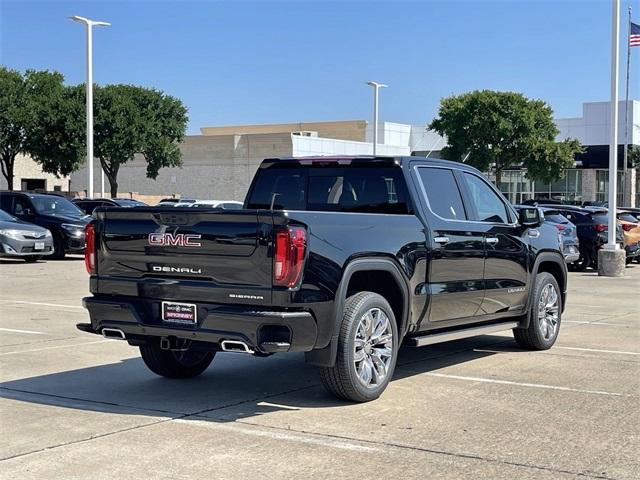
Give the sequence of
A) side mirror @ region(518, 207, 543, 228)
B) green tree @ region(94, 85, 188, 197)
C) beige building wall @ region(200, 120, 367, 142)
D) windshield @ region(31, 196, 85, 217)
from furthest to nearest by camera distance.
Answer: beige building wall @ region(200, 120, 367, 142) < green tree @ region(94, 85, 188, 197) < windshield @ region(31, 196, 85, 217) < side mirror @ region(518, 207, 543, 228)

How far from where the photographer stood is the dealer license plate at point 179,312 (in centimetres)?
636

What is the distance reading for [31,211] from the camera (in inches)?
923

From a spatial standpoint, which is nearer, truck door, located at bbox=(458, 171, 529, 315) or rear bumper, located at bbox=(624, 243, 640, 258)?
truck door, located at bbox=(458, 171, 529, 315)

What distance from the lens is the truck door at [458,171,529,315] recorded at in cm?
843

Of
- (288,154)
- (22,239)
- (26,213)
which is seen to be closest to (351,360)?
(22,239)

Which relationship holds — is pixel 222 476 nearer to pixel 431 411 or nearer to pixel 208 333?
pixel 208 333

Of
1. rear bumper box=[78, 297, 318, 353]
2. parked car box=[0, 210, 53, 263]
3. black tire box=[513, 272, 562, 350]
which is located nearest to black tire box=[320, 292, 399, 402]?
rear bumper box=[78, 297, 318, 353]

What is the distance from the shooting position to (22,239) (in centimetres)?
2058

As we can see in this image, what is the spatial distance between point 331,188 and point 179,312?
2.29 meters

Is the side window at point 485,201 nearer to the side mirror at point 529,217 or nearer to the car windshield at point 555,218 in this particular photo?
the side mirror at point 529,217

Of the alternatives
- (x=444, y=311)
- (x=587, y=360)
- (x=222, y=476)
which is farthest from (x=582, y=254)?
(x=222, y=476)

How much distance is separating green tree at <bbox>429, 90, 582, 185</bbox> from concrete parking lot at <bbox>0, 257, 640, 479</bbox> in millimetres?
41208

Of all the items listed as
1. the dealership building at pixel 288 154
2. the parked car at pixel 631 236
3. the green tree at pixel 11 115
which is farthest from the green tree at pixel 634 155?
the green tree at pixel 11 115

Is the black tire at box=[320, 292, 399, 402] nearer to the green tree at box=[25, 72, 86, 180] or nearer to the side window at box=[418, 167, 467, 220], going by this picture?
the side window at box=[418, 167, 467, 220]
